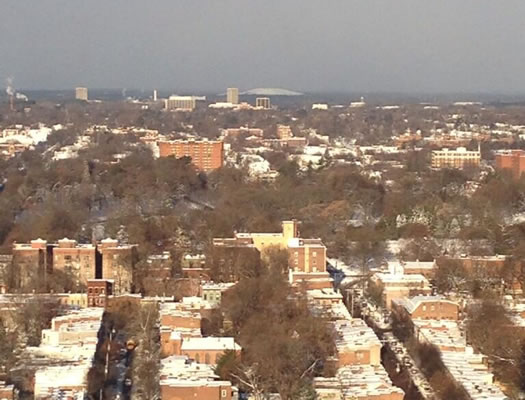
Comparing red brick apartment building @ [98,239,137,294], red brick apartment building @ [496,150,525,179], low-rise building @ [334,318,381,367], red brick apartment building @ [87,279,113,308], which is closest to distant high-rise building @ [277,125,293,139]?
red brick apartment building @ [496,150,525,179]

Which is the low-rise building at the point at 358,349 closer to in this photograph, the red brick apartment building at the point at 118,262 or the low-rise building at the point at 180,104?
the red brick apartment building at the point at 118,262

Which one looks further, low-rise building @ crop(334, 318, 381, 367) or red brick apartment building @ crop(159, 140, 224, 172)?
red brick apartment building @ crop(159, 140, 224, 172)

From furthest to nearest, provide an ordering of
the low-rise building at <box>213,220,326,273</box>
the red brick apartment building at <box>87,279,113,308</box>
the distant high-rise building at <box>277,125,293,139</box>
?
the distant high-rise building at <box>277,125,293,139</box>, the low-rise building at <box>213,220,326,273</box>, the red brick apartment building at <box>87,279,113,308</box>

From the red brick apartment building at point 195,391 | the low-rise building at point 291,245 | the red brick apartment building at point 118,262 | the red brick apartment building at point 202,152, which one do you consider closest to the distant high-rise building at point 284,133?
the red brick apartment building at point 202,152

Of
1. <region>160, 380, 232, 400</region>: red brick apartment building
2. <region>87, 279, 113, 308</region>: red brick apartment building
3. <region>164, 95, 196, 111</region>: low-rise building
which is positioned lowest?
<region>164, 95, 196, 111</region>: low-rise building

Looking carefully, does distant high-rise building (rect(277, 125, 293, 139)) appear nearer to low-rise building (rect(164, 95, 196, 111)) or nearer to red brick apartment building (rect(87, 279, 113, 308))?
low-rise building (rect(164, 95, 196, 111))

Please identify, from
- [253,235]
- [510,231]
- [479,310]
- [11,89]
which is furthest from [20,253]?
[11,89]

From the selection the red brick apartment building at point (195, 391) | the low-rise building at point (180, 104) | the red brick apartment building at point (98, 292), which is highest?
the red brick apartment building at point (195, 391)

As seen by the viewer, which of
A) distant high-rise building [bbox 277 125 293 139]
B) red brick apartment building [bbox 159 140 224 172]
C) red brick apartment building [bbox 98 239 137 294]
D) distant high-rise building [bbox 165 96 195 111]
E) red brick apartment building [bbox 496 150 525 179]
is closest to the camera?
red brick apartment building [bbox 98 239 137 294]
